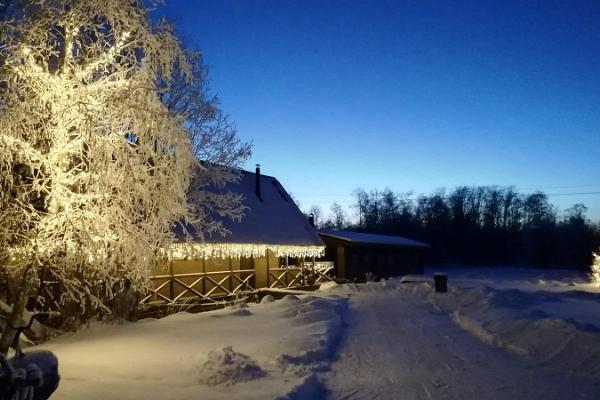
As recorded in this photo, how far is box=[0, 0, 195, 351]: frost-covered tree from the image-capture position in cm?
779

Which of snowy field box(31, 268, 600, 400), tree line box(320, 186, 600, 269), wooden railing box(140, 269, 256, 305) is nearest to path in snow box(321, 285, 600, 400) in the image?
snowy field box(31, 268, 600, 400)

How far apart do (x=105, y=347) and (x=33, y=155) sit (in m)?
4.35

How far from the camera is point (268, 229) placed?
2286 cm

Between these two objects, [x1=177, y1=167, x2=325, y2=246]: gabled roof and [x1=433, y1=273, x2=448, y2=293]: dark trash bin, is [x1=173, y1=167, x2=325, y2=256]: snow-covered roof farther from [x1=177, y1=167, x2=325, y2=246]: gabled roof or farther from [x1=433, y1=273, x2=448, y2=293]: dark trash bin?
[x1=433, y1=273, x2=448, y2=293]: dark trash bin

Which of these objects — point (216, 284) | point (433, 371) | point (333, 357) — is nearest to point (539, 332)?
point (433, 371)

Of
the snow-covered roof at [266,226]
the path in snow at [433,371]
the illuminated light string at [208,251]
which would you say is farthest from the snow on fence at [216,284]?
the path in snow at [433,371]

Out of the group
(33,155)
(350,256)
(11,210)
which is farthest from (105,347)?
(350,256)

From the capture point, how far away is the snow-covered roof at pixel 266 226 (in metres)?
20.0

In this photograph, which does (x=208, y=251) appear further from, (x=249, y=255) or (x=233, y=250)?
(x=249, y=255)

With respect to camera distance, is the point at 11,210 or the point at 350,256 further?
the point at 350,256

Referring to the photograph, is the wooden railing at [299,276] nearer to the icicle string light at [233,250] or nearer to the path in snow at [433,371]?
the icicle string light at [233,250]

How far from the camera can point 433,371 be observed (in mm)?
8188

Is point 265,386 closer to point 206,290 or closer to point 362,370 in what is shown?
point 362,370

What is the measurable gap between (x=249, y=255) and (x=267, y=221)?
294 centimetres
